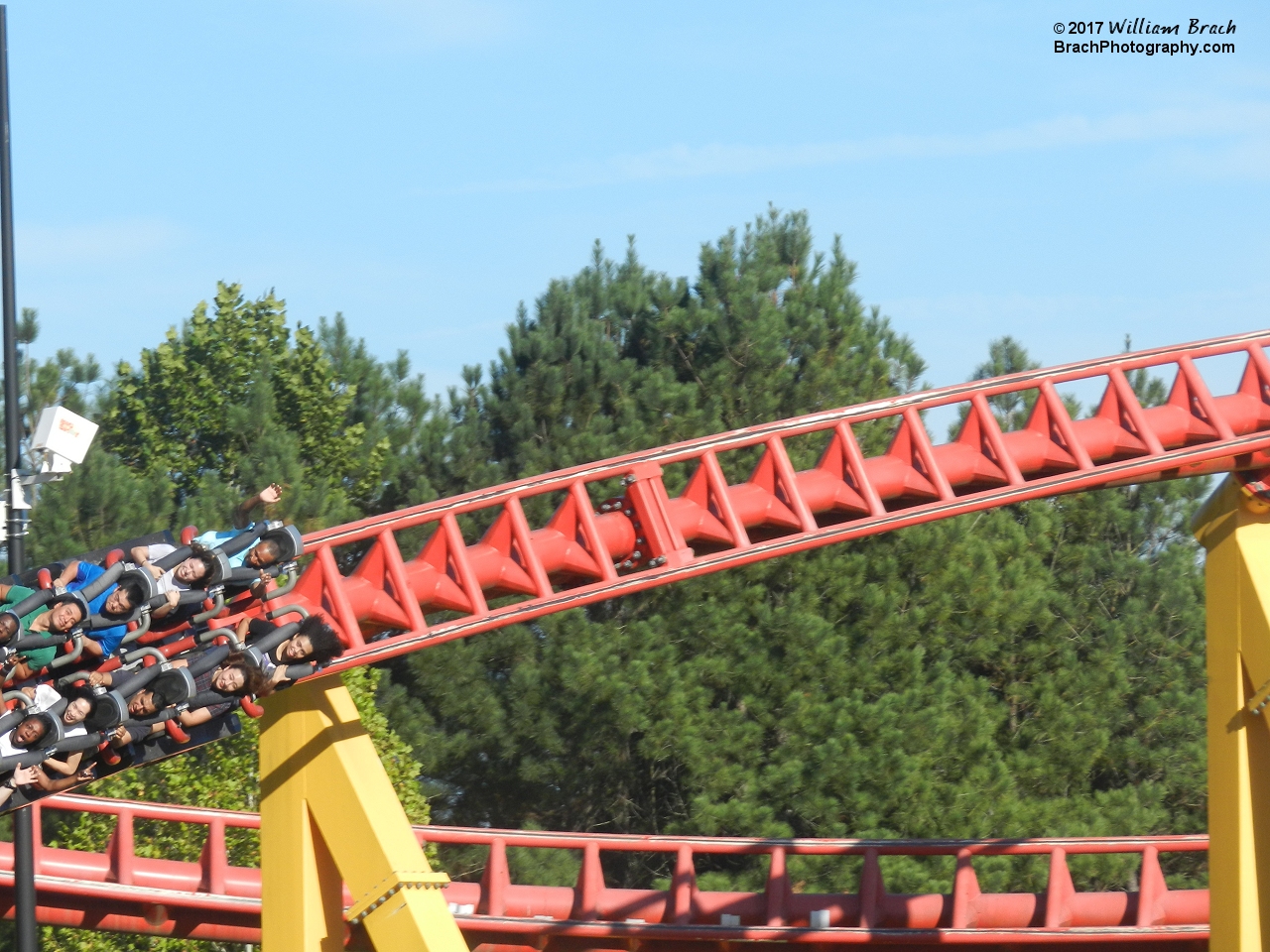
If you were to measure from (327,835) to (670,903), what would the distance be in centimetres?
465

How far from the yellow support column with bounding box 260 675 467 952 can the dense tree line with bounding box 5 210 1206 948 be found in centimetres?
985

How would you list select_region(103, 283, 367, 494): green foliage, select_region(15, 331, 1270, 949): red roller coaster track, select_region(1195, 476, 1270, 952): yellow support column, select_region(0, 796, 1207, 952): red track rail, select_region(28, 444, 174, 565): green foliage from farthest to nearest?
1. select_region(103, 283, 367, 494): green foliage
2. select_region(28, 444, 174, 565): green foliage
3. select_region(0, 796, 1207, 952): red track rail
4. select_region(1195, 476, 1270, 952): yellow support column
5. select_region(15, 331, 1270, 949): red roller coaster track

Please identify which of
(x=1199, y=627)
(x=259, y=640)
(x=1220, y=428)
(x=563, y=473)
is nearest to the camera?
(x=259, y=640)

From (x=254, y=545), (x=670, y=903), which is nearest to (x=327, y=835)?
(x=254, y=545)

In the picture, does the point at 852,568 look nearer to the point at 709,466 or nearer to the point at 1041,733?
the point at 1041,733

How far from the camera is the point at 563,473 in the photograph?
954 centimetres

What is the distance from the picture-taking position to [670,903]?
12914 mm

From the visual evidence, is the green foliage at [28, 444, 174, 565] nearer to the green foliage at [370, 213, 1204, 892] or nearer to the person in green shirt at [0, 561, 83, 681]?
the green foliage at [370, 213, 1204, 892]

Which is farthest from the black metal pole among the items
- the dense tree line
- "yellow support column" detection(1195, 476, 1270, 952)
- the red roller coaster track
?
the dense tree line

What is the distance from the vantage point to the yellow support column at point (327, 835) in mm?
8594

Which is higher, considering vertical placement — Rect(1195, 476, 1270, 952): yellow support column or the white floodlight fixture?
the white floodlight fixture

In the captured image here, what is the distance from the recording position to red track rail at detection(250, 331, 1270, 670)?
367 inches

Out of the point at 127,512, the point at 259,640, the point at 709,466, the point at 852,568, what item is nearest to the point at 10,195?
the point at 259,640

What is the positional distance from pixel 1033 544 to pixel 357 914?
18365mm
